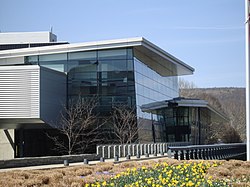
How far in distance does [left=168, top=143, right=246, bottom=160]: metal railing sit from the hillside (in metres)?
49.2

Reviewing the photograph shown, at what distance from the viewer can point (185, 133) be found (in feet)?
199

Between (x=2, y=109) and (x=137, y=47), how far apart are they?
14.4 meters

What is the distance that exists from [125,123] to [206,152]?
1042 centimetres

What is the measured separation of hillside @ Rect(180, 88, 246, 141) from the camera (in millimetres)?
107463

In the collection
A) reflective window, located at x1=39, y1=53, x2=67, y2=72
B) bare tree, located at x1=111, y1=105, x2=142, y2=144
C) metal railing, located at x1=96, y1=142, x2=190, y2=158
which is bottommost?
metal railing, located at x1=96, y1=142, x2=190, y2=158

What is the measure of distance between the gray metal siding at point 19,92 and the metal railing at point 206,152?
14854 mm

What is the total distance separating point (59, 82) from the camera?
147 ft

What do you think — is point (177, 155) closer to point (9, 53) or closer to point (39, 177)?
point (39, 177)

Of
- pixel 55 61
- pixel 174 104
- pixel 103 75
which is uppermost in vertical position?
pixel 55 61

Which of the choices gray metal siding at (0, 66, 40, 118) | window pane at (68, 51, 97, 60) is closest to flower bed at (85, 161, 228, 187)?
gray metal siding at (0, 66, 40, 118)

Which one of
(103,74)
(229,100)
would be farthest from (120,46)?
(229,100)

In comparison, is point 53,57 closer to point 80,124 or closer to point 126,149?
point 80,124

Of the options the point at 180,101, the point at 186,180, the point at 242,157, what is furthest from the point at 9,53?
the point at 186,180

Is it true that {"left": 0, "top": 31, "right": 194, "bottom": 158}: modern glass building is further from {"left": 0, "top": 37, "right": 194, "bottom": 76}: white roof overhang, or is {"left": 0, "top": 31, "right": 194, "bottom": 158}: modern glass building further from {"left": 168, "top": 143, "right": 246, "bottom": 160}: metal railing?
{"left": 168, "top": 143, "right": 246, "bottom": 160}: metal railing
